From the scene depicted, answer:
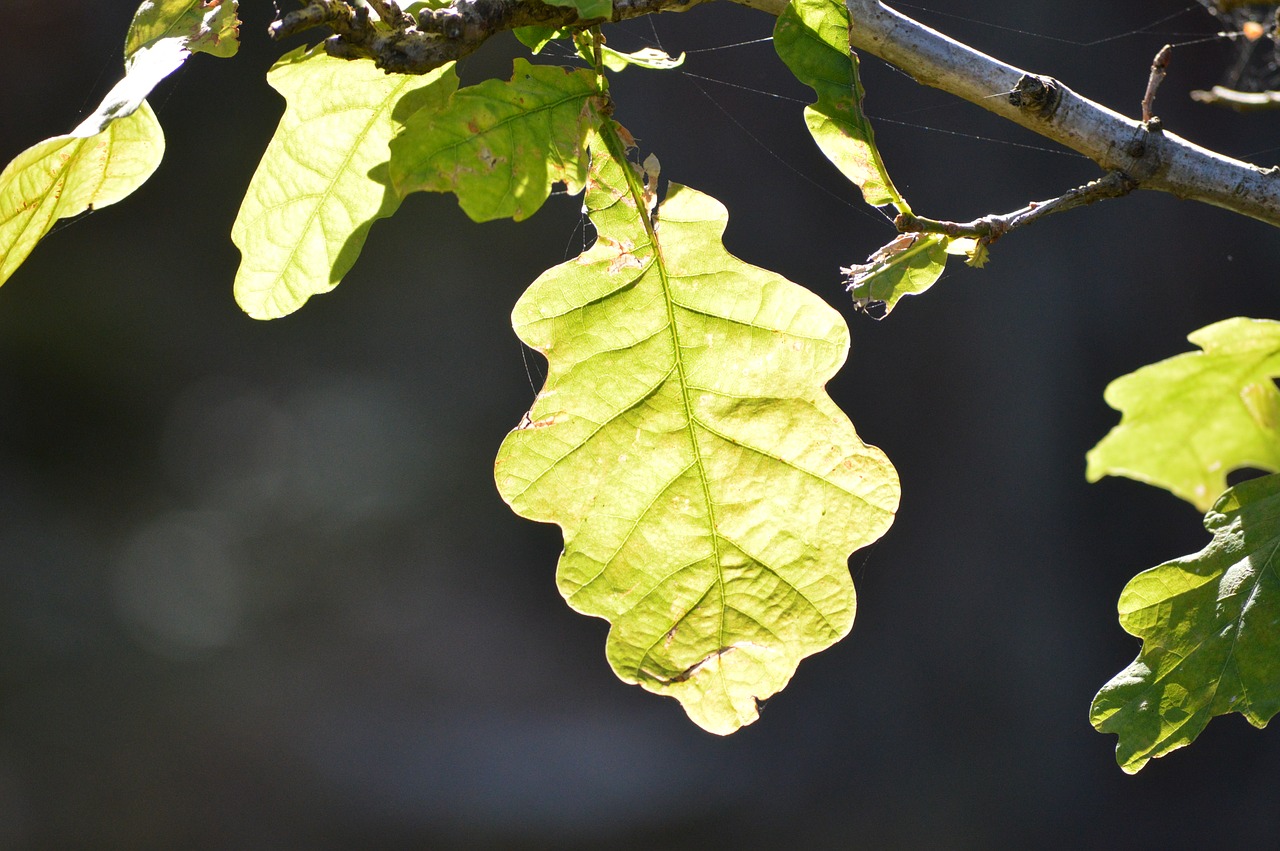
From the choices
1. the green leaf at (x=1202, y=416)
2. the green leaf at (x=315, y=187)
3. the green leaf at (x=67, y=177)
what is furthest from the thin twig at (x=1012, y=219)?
the green leaf at (x=67, y=177)

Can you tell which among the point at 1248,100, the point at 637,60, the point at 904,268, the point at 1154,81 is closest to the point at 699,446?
the point at 904,268

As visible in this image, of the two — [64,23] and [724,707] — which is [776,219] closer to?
[64,23]

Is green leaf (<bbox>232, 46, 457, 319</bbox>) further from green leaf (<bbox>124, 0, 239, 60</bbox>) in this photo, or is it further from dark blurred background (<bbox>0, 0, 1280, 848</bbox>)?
dark blurred background (<bbox>0, 0, 1280, 848</bbox>)

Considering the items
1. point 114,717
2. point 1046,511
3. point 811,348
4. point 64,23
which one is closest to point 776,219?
point 1046,511

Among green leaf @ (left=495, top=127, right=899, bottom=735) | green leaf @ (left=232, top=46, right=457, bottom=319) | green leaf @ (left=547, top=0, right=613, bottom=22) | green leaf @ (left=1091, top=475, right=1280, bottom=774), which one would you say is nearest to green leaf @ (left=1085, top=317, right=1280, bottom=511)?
green leaf @ (left=1091, top=475, right=1280, bottom=774)

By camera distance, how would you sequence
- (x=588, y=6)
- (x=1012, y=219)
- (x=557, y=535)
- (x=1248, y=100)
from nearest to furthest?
(x=588, y=6)
(x=1012, y=219)
(x=1248, y=100)
(x=557, y=535)

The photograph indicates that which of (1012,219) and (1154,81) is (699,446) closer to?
(1012,219)

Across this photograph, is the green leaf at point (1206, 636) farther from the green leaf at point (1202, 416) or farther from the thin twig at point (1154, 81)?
the thin twig at point (1154, 81)
